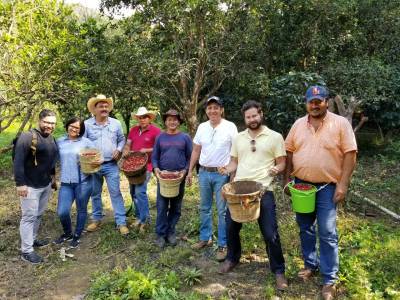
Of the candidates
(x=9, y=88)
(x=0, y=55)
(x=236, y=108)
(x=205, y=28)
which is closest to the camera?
(x=0, y=55)

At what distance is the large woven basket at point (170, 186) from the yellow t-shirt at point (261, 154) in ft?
3.44

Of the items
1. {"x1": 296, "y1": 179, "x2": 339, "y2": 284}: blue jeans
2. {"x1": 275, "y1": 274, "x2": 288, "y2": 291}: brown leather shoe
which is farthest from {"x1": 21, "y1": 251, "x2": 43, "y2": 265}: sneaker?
{"x1": 296, "y1": 179, "x2": 339, "y2": 284}: blue jeans

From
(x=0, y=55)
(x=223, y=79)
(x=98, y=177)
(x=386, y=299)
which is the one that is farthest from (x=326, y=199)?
(x=223, y=79)

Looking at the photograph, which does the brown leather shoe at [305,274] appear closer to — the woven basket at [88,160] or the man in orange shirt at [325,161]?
the man in orange shirt at [325,161]

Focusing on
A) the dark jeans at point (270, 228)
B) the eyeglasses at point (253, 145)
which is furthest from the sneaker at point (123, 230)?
the eyeglasses at point (253, 145)

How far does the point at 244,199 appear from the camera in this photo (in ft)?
12.3

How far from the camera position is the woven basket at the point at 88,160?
522cm

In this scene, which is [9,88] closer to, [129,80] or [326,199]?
[129,80]

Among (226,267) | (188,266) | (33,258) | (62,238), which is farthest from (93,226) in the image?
(226,267)

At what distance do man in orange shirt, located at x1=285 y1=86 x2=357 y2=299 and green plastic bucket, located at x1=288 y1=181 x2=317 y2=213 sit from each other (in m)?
0.08

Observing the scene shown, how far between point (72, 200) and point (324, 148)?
338 cm

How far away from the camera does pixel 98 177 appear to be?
5.74 metres

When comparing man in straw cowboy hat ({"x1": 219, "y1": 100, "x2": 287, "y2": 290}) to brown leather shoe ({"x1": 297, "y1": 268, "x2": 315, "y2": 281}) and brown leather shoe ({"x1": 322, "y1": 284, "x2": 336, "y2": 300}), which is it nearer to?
brown leather shoe ({"x1": 297, "y1": 268, "x2": 315, "y2": 281})

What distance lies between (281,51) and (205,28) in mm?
2733
